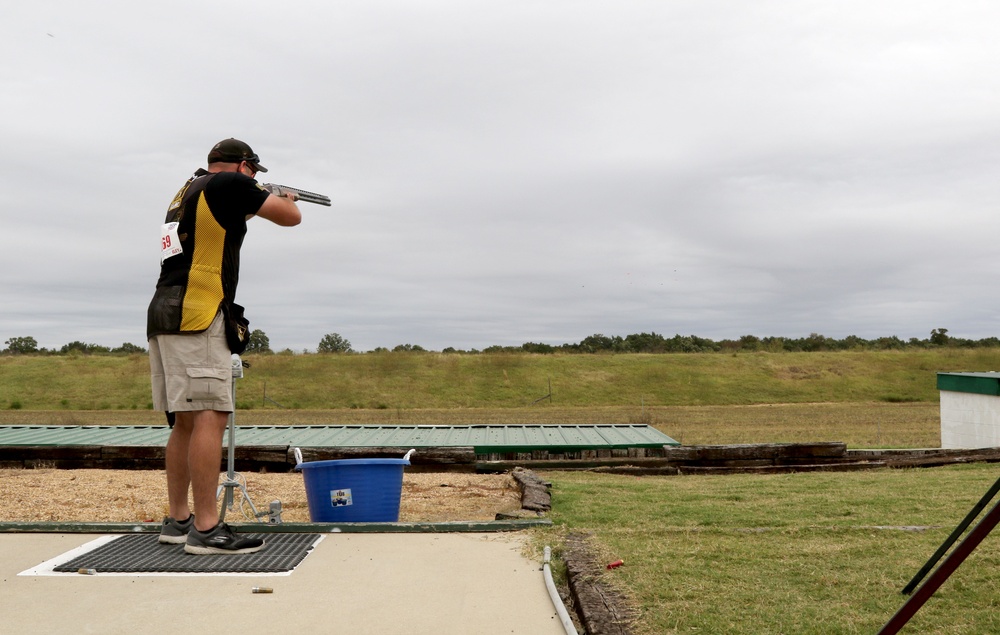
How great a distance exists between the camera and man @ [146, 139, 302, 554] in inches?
167

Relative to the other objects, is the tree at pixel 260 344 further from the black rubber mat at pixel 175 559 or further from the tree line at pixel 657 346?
the black rubber mat at pixel 175 559

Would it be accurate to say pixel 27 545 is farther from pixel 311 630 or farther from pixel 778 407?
pixel 778 407

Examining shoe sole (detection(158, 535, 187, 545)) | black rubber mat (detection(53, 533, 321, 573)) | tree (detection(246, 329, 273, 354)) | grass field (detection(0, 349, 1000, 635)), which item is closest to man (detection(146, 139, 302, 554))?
black rubber mat (detection(53, 533, 321, 573))

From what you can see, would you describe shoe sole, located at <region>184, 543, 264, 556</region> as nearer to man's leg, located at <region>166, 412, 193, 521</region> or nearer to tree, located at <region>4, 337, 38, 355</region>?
man's leg, located at <region>166, 412, 193, 521</region>

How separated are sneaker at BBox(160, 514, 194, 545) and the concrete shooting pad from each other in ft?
1.26

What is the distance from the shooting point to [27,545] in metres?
4.54

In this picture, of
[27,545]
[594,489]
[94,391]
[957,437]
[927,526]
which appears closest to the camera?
[27,545]

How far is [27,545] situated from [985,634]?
448cm

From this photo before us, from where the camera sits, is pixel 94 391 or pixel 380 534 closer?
pixel 380 534

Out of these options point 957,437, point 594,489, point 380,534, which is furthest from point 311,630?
point 957,437

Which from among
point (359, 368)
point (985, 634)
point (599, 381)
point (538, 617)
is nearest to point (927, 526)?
point (985, 634)

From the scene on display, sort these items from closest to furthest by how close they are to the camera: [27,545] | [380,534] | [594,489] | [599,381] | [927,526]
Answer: [27,545] < [380,534] < [927,526] < [594,489] < [599,381]

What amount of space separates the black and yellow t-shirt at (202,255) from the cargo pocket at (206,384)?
0.21m

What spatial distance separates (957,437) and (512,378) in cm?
3039
